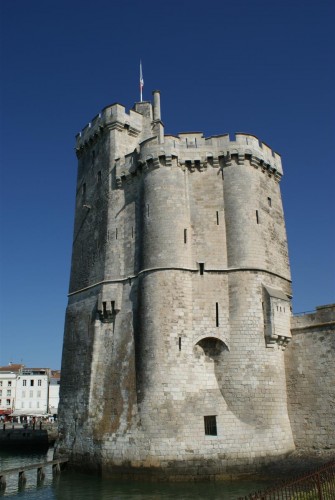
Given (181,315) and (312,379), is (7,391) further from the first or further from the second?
(312,379)

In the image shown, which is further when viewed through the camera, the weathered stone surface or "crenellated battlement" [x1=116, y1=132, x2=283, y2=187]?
"crenellated battlement" [x1=116, y1=132, x2=283, y2=187]

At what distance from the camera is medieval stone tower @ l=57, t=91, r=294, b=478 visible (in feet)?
64.3

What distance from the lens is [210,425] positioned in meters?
19.9

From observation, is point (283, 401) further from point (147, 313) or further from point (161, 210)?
point (161, 210)

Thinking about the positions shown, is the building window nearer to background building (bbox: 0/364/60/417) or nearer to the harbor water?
the harbor water

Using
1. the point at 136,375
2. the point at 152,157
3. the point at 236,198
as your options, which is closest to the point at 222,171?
the point at 236,198

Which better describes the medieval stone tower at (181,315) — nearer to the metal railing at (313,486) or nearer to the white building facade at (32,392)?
the metal railing at (313,486)

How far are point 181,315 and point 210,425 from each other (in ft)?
15.5

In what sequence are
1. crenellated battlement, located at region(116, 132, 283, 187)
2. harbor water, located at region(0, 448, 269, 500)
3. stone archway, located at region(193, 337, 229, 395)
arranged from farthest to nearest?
crenellated battlement, located at region(116, 132, 283, 187) → stone archway, located at region(193, 337, 229, 395) → harbor water, located at region(0, 448, 269, 500)

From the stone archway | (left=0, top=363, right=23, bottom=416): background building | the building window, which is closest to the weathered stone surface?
the stone archway

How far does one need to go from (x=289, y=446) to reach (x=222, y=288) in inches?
286

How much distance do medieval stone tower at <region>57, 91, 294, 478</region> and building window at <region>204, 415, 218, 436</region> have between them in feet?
0.14

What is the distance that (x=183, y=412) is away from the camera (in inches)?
773

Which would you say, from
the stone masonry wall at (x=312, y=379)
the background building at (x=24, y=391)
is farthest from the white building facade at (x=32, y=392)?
the stone masonry wall at (x=312, y=379)
